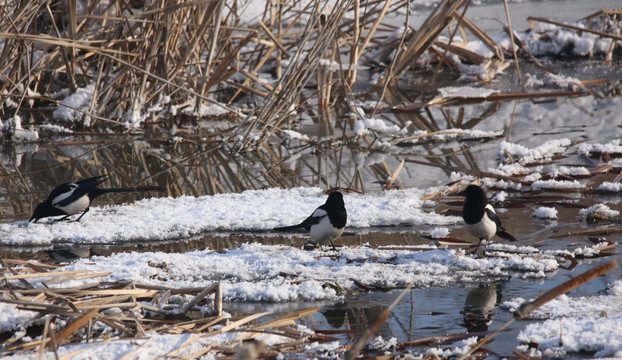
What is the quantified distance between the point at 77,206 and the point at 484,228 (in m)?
2.45

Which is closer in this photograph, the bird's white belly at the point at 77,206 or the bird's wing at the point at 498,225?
the bird's wing at the point at 498,225

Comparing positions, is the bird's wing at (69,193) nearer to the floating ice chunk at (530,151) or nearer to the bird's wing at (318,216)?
the bird's wing at (318,216)

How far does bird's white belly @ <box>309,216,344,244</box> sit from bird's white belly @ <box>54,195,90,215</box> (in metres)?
1.57

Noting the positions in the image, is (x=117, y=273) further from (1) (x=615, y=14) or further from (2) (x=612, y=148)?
(1) (x=615, y=14)

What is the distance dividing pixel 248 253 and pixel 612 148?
10.1ft

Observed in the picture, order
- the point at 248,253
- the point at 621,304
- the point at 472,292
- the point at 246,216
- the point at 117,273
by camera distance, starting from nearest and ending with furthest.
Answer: the point at 621,304
the point at 472,292
the point at 117,273
the point at 248,253
the point at 246,216

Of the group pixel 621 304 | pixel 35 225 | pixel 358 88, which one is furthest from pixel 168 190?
pixel 358 88

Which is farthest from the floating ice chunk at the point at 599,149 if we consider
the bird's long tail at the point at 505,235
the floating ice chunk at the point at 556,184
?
the bird's long tail at the point at 505,235

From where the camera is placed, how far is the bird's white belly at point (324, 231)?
332 cm

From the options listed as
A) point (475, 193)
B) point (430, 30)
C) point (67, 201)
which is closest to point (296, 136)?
point (430, 30)

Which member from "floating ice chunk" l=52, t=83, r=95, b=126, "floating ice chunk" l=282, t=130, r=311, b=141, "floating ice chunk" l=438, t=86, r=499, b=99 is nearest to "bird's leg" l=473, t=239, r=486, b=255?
"floating ice chunk" l=282, t=130, r=311, b=141

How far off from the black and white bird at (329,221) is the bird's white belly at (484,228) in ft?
2.09

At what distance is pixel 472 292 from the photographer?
2.70 metres

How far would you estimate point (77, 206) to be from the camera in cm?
404
